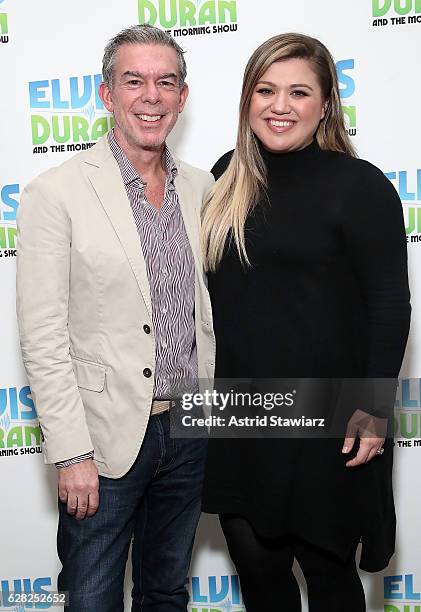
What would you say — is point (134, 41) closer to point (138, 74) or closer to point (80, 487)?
point (138, 74)

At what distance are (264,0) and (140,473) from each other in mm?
1367

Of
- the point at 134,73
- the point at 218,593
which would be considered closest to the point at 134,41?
the point at 134,73

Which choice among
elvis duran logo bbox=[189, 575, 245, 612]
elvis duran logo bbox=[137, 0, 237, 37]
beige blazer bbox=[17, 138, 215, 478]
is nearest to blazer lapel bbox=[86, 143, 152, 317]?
beige blazer bbox=[17, 138, 215, 478]

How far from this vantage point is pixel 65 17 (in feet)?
6.98

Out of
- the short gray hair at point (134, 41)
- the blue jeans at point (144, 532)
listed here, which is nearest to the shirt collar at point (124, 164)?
the short gray hair at point (134, 41)

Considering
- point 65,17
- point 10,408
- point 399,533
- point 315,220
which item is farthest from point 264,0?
point 399,533

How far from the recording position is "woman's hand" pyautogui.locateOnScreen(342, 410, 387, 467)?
163 cm

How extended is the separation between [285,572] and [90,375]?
0.68 m

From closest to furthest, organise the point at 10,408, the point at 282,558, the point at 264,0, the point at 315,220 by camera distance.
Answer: the point at 315,220 < the point at 282,558 < the point at 264,0 < the point at 10,408

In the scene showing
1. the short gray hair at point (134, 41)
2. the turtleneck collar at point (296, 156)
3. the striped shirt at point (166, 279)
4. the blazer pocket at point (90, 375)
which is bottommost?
the blazer pocket at point (90, 375)

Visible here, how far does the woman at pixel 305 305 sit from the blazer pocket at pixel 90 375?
0.28 metres

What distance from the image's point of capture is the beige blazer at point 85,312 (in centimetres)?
154

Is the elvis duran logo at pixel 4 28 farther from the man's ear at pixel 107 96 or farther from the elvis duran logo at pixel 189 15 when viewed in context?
the man's ear at pixel 107 96

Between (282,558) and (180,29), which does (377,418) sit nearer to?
(282,558)
